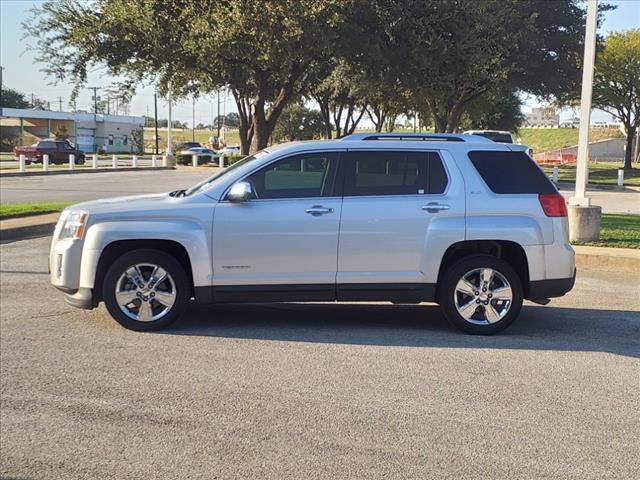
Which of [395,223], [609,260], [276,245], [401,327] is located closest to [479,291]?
[401,327]

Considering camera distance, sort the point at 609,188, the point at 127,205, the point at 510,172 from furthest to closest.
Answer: the point at 609,188 < the point at 510,172 < the point at 127,205

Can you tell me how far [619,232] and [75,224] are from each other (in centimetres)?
1001

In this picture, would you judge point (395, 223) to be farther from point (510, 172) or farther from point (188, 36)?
point (188, 36)

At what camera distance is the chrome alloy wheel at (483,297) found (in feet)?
21.3

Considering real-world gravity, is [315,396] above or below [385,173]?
below

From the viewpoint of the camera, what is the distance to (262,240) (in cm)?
636

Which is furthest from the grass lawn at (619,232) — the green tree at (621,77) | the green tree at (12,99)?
the green tree at (12,99)

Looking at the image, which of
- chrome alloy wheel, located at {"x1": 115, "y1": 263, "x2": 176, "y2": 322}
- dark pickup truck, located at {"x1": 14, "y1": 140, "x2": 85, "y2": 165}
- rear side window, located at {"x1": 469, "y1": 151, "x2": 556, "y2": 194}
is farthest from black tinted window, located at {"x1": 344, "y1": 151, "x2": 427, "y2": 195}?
dark pickup truck, located at {"x1": 14, "y1": 140, "x2": 85, "y2": 165}

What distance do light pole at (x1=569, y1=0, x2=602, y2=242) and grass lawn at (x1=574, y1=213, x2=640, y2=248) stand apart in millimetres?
236

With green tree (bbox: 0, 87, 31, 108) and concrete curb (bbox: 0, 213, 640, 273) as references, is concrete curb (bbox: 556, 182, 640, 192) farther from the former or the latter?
green tree (bbox: 0, 87, 31, 108)

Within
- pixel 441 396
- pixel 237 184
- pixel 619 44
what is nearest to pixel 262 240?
pixel 237 184

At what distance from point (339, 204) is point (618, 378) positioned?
2.75 meters

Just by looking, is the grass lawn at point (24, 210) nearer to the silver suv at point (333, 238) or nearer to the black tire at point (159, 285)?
the silver suv at point (333, 238)

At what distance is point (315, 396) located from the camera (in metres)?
4.86
